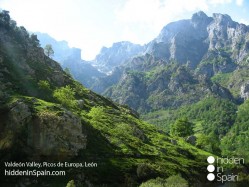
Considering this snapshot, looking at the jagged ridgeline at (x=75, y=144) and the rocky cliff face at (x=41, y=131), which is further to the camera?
the rocky cliff face at (x=41, y=131)

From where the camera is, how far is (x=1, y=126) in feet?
287

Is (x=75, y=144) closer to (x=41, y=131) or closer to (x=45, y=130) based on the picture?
(x=45, y=130)

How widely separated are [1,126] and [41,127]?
390 inches

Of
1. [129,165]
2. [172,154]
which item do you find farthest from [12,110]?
[172,154]

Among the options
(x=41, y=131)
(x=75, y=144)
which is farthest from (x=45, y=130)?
(x=75, y=144)

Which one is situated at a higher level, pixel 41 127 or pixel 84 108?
pixel 84 108

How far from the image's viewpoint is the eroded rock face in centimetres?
8919

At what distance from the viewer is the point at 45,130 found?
301 ft

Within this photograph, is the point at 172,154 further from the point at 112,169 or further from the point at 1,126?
the point at 1,126

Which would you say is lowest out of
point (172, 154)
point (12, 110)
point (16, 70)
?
point (172, 154)

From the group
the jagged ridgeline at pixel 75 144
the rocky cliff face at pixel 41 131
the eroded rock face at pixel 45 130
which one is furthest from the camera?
the eroded rock face at pixel 45 130

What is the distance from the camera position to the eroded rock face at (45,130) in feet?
293

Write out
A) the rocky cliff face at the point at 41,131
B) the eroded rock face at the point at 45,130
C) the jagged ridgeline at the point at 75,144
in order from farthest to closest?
the eroded rock face at the point at 45,130 < the rocky cliff face at the point at 41,131 < the jagged ridgeline at the point at 75,144

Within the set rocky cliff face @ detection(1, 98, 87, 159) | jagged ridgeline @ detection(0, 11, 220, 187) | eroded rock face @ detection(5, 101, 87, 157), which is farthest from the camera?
eroded rock face @ detection(5, 101, 87, 157)
